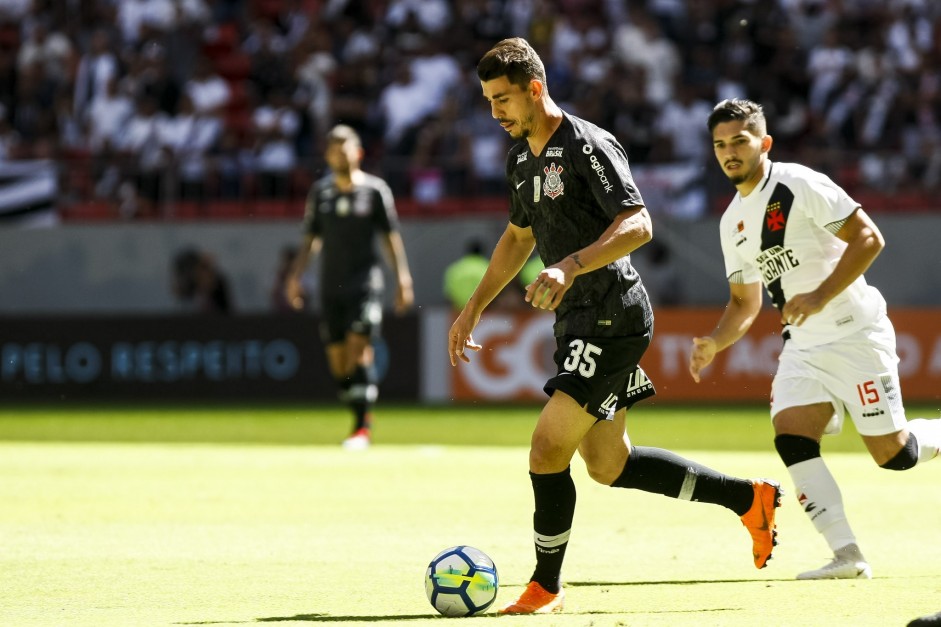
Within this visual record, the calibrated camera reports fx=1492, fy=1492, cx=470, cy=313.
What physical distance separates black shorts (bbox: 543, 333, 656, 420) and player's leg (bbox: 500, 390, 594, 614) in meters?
0.05

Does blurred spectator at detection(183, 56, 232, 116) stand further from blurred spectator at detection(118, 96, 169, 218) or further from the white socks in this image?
the white socks

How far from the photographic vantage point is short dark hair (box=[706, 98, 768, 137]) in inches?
288

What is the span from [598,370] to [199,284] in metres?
15.8

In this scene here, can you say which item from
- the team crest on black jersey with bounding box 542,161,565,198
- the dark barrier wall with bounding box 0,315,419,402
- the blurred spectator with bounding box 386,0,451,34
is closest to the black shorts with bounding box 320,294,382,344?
the dark barrier wall with bounding box 0,315,419,402

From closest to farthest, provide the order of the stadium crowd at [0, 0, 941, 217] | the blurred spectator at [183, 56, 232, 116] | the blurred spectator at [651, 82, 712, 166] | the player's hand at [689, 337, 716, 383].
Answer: the player's hand at [689, 337, 716, 383], the blurred spectator at [651, 82, 712, 166], the stadium crowd at [0, 0, 941, 217], the blurred spectator at [183, 56, 232, 116]

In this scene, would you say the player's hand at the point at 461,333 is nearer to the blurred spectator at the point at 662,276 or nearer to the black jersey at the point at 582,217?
the black jersey at the point at 582,217

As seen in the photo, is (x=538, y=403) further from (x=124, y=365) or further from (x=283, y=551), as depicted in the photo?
(x=283, y=551)

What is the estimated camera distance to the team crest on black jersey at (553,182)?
21.2 ft

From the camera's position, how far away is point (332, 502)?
1007 cm

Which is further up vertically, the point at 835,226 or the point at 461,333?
→ the point at 835,226

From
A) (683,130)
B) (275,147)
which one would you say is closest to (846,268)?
(683,130)

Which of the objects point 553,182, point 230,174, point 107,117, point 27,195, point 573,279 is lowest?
point 573,279

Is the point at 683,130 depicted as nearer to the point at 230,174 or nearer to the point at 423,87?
the point at 423,87

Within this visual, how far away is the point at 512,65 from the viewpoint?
20.4 ft
